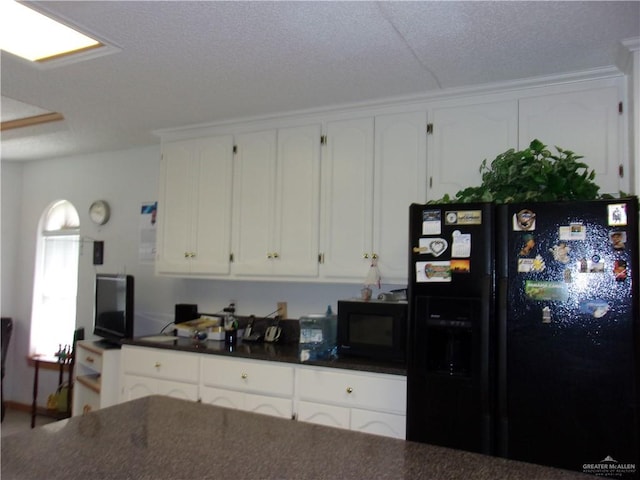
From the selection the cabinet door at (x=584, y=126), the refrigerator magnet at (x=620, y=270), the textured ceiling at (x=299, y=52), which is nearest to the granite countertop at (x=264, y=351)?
the refrigerator magnet at (x=620, y=270)

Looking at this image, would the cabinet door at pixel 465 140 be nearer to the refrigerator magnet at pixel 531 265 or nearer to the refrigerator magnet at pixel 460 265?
the refrigerator magnet at pixel 460 265

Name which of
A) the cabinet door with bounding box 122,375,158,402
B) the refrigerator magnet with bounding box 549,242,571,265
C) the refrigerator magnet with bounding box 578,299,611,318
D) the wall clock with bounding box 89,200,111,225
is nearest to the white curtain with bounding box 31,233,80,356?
the wall clock with bounding box 89,200,111,225

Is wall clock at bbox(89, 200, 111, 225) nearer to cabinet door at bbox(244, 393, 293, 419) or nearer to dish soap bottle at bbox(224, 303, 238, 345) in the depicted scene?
dish soap bottle at bbox(224, 303, 238, 345)

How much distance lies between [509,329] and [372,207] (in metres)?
1.23

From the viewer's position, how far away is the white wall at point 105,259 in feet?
12.9

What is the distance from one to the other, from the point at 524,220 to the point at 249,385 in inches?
72.5

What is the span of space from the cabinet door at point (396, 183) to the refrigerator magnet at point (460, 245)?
2.25 ft

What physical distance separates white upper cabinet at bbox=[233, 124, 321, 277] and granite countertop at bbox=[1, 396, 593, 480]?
1.90 metres

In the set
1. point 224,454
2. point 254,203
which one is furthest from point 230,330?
point 224,454

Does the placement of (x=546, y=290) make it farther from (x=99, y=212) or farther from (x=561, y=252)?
(x=99, y=212)

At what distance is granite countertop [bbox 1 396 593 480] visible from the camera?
1.16 meters

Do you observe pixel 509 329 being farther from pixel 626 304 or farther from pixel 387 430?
pixel 387 430

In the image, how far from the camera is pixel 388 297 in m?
3.05

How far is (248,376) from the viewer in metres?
3.11
